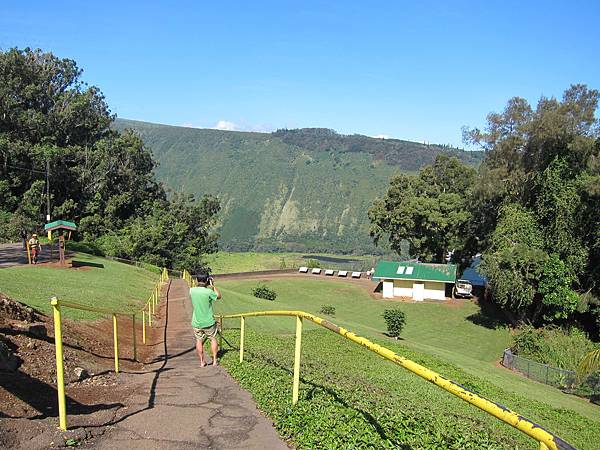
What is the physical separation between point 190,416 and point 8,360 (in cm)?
254

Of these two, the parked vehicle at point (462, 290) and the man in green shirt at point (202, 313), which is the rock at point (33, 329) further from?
the parked vehicle at point (462, 290)

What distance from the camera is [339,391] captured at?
691 cm

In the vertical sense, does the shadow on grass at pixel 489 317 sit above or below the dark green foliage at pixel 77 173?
below

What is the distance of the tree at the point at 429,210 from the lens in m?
52.3

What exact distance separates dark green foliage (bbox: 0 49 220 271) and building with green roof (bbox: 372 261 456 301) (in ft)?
73.7

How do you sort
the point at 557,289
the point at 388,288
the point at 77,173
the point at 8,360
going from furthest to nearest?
the point at 77,173 → the point at 388,288 → the point at 557,289 → the point at 8,360

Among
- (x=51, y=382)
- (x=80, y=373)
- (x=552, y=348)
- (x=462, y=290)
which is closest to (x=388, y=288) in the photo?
(x=462, y=290)

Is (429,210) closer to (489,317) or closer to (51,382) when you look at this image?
(489,317)

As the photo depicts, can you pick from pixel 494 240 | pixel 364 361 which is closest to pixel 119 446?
pixel 364 361

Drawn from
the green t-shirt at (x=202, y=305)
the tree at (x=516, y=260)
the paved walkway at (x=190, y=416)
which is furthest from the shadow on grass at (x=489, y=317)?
the paved walkway at (x=190, y=416)

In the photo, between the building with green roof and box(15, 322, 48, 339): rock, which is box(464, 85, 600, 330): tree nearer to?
the building with green roof

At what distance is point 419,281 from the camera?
2098 inches

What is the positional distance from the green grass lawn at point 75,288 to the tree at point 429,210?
98.8 ft

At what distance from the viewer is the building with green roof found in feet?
174
